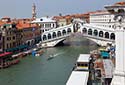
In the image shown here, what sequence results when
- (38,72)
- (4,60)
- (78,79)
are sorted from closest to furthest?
(78,79), (38,72), (4,60)

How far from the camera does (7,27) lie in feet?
36.8

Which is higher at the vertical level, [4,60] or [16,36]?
[16,36]

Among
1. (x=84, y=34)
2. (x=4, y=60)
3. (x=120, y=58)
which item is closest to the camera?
(x=120, y=58)

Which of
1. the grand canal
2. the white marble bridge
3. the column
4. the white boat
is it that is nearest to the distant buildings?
the white marble bridge

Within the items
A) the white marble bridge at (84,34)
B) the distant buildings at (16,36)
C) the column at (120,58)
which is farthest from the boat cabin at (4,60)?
the column at (120,58)

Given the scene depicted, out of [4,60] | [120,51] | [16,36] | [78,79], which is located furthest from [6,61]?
[120,51]

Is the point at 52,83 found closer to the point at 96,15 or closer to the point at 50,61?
the point at 50,61

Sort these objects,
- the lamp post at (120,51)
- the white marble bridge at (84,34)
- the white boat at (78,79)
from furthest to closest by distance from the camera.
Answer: the white marble bridge at (84,34), the white boat at (78,79), the lamp post at (120,51)

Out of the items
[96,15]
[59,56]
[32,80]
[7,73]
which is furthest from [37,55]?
[96,15]

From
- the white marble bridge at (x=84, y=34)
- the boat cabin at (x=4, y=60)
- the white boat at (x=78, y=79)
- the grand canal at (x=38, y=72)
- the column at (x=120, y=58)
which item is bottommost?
the grand canal at (x=38, y=72)

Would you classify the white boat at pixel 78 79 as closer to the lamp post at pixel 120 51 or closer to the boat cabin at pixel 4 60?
the lamp post at pixel 120 51

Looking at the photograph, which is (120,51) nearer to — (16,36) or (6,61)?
(6,61)

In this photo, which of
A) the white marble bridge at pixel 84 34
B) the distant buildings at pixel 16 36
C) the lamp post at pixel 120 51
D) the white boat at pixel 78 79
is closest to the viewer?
the lamp post at pixel 120 51

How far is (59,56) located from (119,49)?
9.09 meters
